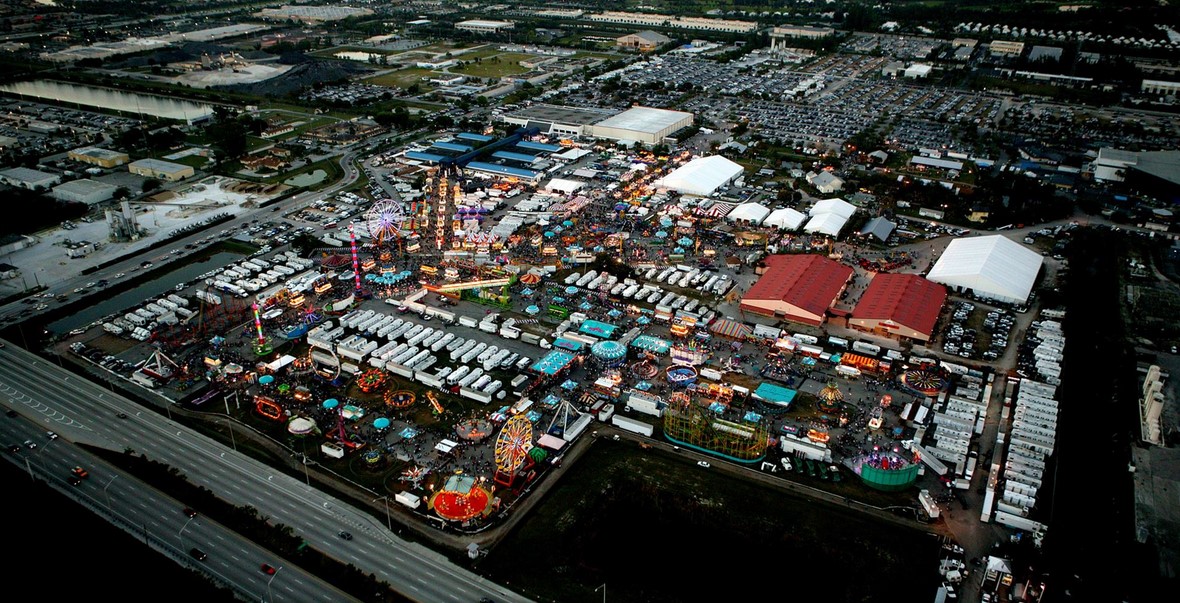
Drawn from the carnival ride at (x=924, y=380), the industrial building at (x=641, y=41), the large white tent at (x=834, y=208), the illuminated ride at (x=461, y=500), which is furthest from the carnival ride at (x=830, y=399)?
the industrial building at (x=641, y=41)

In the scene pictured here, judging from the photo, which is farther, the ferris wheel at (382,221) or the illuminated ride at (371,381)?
the ferris wheel at (382,221)

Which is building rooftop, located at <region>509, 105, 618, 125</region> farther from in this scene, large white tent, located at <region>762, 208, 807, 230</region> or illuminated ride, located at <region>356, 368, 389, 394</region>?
illuminated ride, located at <region>356, 368, 389, 394</region>

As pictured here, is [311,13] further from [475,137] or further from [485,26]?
[475,137]

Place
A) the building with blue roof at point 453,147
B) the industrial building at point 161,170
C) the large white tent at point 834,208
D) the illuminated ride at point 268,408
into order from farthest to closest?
the building with blue roof at point 453,147, the industrial building at point 161,170, the large white tent at point 834,208, the illuminated ride at point 268,408

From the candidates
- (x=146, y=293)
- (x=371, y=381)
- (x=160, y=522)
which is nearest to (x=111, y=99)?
(x=146, y=293)

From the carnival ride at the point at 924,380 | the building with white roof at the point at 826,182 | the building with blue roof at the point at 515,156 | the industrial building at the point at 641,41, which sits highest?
the industrial building at the point at 641,41

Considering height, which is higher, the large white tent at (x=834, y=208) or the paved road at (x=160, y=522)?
the large white tent at (x=834, y=208)

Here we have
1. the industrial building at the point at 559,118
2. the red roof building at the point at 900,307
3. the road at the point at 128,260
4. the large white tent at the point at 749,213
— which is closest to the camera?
the red roof building at the point at 900,307

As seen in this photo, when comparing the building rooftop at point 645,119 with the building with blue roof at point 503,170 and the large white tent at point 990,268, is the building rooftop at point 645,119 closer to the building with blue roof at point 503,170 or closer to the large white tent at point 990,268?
the building with blue roof at point 503,170
